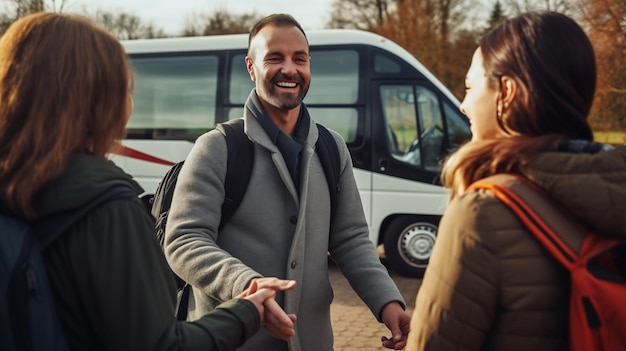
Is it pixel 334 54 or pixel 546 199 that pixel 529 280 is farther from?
pixel 334 54

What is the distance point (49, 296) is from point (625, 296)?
1.18m

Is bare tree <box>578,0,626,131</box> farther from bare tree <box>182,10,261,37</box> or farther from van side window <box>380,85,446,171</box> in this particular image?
bare tree <box>182,10,261,37</box>

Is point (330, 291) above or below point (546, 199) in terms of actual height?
below

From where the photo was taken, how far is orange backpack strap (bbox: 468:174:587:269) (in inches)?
55.5

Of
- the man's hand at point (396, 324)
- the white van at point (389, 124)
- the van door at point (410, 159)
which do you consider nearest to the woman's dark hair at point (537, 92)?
the man's hand at point (396, 324)

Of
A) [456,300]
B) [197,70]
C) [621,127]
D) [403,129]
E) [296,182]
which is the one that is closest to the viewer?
[456,300]

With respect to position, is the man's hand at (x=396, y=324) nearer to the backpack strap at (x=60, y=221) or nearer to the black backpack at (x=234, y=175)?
the black backpack at (x=234, y=175)

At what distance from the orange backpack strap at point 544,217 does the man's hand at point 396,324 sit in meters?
0.91

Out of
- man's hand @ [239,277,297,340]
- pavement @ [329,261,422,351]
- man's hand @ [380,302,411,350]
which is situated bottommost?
pavement @ [329,261,422,351]

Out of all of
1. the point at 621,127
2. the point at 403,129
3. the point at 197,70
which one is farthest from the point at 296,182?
the point at 197,70

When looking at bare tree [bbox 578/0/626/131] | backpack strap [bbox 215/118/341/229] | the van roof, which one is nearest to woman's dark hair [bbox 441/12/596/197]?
backpack strap [bbox 215/118/341/229]

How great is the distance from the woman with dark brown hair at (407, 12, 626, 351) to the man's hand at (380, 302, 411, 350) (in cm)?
73

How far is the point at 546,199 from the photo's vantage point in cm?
145

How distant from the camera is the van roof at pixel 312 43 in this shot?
327 inches
